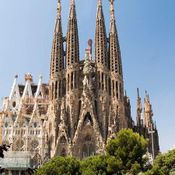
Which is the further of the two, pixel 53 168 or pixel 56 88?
pixel 56 88

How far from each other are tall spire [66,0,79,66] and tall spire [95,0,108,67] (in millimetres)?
3210

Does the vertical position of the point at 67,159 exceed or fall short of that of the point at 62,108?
it falls short

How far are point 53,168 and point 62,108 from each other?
58.7 ft

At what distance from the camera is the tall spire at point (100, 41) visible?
58.6 metres

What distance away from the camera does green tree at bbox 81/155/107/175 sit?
1426 inches

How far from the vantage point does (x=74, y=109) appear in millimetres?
55000

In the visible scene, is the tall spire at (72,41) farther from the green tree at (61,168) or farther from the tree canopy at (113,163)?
the green tree at (61,168)

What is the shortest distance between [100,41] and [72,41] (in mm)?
4491

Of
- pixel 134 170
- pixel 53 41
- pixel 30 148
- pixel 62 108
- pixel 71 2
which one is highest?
pixel 71 2

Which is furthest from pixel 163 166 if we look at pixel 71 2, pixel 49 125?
pixel 71 2

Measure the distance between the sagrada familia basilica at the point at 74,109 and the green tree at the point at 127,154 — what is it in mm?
12717

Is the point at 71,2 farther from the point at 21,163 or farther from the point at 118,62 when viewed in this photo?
the point at 21,163

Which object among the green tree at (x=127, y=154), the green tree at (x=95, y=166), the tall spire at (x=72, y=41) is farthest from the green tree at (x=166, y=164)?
the tall spire at (x=72, y=41)

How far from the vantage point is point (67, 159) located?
126 feet
